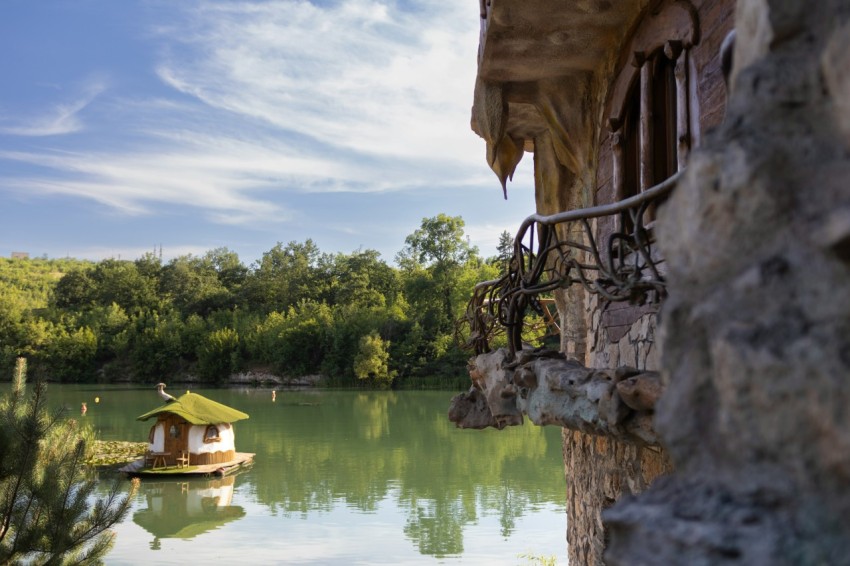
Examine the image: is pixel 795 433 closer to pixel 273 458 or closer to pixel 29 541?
pixel 29 541

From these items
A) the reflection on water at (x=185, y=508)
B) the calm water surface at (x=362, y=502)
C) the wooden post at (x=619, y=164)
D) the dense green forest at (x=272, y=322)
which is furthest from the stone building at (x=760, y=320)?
the dense green forest at (x=272, y=322)

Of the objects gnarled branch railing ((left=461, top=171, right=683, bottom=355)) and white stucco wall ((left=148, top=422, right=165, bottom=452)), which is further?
white stucco wall ((left=148, top=422, right=165, bottom=452))

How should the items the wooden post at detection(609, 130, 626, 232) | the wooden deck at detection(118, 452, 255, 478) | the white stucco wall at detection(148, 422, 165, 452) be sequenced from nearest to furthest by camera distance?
the wooden post at detection(609, 130, 626, 232)
the wooden deck at detection(118, 452, 255, 478)
the white stucco wall at detection(148, 422, 165, 452)

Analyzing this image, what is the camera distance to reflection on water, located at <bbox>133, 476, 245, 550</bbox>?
15078mm

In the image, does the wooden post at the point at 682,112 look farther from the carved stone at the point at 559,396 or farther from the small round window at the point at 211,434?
the small round window at the point at 211,434

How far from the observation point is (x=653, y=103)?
14.8 feet

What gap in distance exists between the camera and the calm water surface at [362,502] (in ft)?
44.5

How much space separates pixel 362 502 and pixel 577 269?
14.7 meters

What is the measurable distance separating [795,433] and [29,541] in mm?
5606

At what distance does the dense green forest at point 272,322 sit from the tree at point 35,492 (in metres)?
38.2

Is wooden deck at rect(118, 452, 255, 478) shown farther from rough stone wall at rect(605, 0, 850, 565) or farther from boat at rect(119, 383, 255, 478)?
rough stone wall at rect(605, 0, 850, 565)

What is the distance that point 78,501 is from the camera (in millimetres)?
5926

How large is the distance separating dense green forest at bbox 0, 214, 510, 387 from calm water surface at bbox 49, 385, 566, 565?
19.9 meters

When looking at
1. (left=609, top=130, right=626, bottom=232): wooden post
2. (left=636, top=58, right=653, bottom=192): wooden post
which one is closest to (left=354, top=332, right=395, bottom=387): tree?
(left=609, top=130, right=626, bottom=232): wooden post
